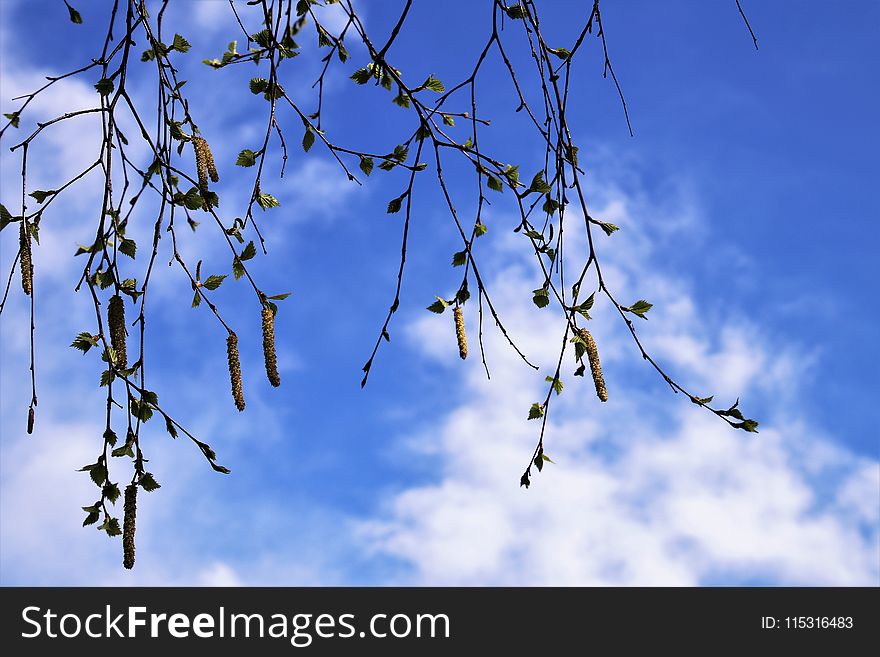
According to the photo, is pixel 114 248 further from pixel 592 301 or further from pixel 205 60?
pixel 592 301

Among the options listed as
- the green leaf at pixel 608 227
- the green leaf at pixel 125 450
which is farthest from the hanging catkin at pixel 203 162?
the green leaf at pixel 608 227

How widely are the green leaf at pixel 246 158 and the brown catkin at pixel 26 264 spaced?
63 centimetres

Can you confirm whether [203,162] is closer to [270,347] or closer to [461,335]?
[270,347]

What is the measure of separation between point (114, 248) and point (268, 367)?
0.62m

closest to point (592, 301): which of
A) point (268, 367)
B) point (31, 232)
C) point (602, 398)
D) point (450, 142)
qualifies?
point (602, 398)

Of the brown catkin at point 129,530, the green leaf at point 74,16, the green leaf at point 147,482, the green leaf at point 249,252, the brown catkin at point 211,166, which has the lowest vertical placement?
the brown catkin at point 129,530

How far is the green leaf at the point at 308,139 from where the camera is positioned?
105 inches

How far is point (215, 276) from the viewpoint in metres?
2.45

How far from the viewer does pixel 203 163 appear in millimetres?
2455

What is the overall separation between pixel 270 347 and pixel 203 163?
608 mm

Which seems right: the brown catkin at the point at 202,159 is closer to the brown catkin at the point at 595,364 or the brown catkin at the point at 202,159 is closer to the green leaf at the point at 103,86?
the green leaf at the point at 103,86

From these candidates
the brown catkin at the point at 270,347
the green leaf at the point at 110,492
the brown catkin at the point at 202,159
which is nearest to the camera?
the brown catkin at the point at 270,347

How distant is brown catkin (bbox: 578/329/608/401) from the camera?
2.39 m

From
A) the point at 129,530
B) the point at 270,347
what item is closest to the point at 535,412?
the point at 270,347
